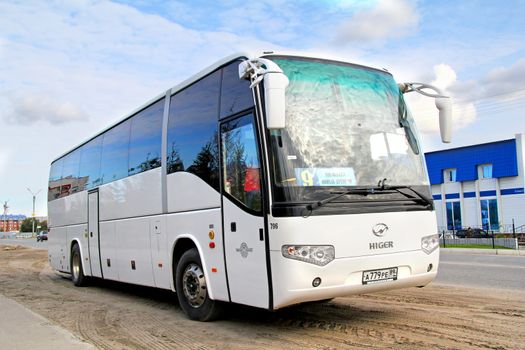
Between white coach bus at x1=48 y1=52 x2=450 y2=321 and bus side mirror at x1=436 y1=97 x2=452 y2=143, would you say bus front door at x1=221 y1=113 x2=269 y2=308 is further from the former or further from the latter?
bus side mirror at x1=436 y1=97 x2=452 y2=143

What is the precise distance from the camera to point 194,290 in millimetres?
7664

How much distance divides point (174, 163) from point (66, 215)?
7.68 m

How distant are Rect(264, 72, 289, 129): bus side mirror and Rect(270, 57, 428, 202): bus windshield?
1.98ft

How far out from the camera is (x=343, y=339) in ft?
19.8

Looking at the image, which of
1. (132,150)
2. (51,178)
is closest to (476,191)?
(51,178)

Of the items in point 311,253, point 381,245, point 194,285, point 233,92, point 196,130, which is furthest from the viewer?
point 196,130

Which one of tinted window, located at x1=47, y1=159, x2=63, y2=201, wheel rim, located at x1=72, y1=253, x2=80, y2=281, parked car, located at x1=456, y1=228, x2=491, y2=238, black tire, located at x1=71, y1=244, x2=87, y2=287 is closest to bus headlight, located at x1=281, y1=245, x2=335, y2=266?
black tire, located at x1=71, y1=244, x2=87, y2=287

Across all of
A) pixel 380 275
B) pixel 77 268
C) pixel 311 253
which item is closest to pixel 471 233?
pixel 77 268

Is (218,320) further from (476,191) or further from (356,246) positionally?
(476,191)

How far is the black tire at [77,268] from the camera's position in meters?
13.5

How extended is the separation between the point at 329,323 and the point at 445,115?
3.16 meters

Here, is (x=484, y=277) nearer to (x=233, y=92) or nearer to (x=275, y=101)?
(x=233, y=92)

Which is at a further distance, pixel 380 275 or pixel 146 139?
pixel 146 139

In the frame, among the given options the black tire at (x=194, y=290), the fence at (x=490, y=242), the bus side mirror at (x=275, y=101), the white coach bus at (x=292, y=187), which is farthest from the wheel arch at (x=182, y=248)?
the fence at (x=490, y=242)
